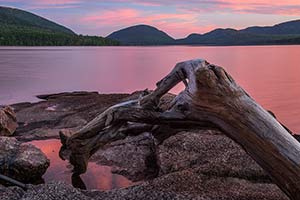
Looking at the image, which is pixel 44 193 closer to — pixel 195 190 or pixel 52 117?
pixel 195 190

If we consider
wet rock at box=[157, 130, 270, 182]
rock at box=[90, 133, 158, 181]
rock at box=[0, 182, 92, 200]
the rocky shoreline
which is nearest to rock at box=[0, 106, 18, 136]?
the rocky shoreline

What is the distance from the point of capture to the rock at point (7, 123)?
14436mm

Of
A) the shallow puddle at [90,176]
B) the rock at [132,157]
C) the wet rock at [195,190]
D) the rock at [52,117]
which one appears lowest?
the rock at [52,117]

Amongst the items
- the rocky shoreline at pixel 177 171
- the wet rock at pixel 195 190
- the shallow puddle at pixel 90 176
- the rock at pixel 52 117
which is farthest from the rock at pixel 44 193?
the rock at pixel 52 117

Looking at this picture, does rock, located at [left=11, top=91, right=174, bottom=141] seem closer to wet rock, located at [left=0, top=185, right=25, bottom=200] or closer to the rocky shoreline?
the rocky shoreline

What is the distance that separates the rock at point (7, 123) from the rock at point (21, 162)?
13.9 ft

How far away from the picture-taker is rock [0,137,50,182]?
31.2 feet

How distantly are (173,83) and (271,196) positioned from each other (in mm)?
2886

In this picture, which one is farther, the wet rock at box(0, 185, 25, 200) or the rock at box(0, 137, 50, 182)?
the rock at box(0, 137, 50, 182)

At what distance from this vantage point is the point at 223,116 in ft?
23.7

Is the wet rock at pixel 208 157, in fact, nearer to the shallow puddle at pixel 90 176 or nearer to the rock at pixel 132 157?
the rock at pixel 132 157

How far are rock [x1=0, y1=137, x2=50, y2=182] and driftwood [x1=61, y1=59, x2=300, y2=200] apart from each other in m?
2.32

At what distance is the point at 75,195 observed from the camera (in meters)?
8.20

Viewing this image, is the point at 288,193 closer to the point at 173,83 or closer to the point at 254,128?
the point at 254,128
